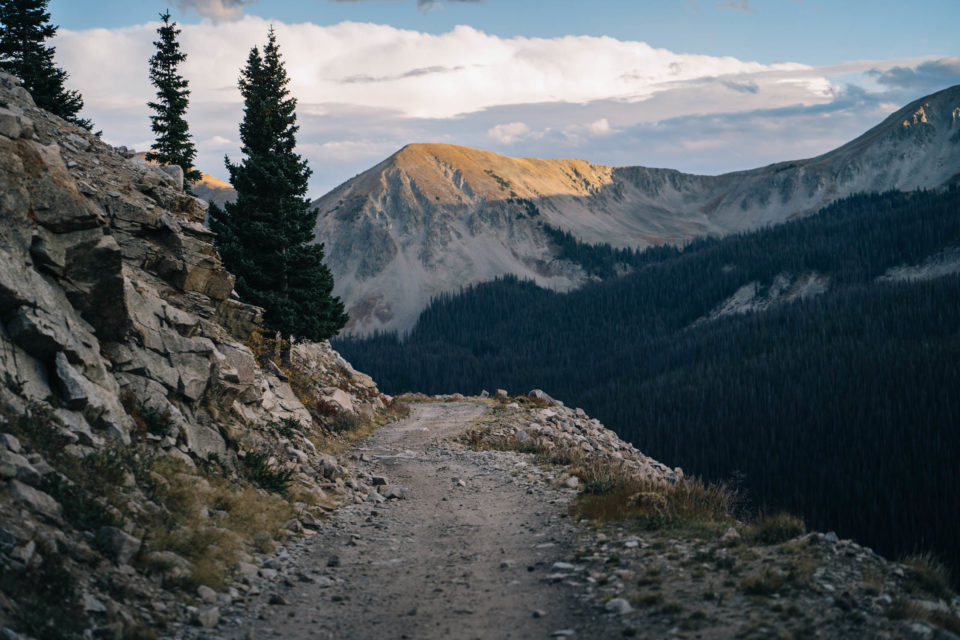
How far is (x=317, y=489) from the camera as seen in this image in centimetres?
1731

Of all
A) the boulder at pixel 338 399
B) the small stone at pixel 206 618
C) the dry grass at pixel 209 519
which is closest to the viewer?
the small stone at pixel 206 618

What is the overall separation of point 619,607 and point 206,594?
6.48m

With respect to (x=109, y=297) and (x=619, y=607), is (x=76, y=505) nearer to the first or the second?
(x=109, y=297)

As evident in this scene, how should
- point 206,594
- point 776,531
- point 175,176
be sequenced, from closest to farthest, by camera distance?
point 206,594 < point 776,531 < point 175,176

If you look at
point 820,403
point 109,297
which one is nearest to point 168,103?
point 109,297

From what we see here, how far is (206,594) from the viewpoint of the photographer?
9539 millimetres

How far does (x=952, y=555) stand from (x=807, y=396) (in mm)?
45507

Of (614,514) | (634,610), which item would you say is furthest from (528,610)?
(614,514)

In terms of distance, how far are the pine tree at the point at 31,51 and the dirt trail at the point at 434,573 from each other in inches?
1417

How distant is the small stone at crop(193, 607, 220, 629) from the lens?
28.7ft

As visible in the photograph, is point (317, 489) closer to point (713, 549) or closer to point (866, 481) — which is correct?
point (713, 549)

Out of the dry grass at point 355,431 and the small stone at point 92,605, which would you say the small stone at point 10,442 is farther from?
the dry grass at point 355,431

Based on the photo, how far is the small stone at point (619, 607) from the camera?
9016mm

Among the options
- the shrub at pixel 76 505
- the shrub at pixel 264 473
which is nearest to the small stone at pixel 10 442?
the shrub at pixel 76 505
